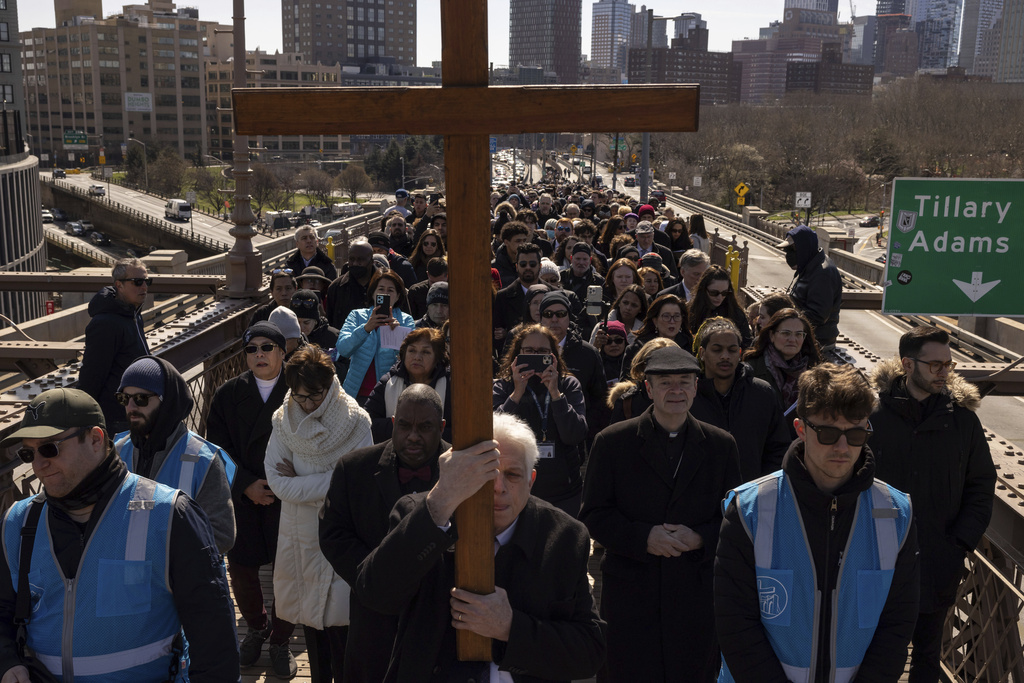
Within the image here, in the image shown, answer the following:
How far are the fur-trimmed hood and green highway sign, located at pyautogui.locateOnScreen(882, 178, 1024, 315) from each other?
220 cm

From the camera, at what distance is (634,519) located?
4.25 meters

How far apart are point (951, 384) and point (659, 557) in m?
1.78

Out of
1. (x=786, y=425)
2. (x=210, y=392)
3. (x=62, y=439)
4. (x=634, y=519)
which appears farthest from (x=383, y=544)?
(x=210, y=392)

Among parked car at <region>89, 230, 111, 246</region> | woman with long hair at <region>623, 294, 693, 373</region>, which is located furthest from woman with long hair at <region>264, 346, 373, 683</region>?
parked car at <region>89, 230, 111, 246</region>

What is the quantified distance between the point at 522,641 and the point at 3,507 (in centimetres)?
330

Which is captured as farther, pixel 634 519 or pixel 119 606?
pixel 634 519

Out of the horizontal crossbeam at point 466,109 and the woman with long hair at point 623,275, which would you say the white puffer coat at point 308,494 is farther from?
the woman with long hair at point 623,275

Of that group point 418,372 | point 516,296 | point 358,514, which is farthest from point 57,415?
point 516,296

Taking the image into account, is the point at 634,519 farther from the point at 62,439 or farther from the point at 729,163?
the point at 729,163

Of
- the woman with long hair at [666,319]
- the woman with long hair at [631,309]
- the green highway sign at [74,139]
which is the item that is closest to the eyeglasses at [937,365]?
the woman with long hair at [666,319]

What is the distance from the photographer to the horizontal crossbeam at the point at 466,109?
8.26 ft

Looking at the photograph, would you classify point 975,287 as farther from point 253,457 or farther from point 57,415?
point 57,415

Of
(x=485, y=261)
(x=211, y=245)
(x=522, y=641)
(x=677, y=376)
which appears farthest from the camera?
(x=211, y=245)

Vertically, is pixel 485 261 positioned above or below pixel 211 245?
above
